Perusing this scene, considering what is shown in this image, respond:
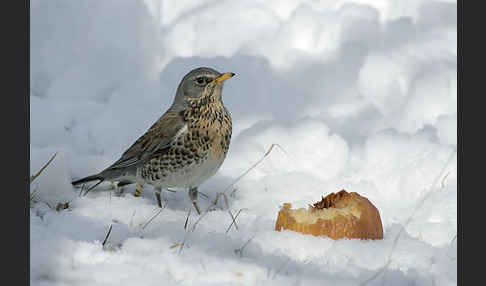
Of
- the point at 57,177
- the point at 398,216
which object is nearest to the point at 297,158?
the point at 398,216

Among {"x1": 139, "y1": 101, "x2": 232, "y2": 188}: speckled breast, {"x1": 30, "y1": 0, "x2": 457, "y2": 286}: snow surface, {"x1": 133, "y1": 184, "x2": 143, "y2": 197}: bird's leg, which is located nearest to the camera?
{"x1": 30, "y1": 0, "x2": 457, "y2": 286}: snow surface

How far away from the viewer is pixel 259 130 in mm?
5746

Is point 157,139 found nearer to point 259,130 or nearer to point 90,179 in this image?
point 90,179

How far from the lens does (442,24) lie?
23.6 ft

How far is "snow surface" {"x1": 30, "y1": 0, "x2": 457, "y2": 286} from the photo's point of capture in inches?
137

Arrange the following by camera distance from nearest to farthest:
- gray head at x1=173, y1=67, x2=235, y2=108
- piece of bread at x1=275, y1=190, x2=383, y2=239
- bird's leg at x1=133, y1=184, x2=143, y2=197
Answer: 1. piece of bread at x1=275, y1=190, x2=383, y2=239
2. gray head at x1=173, y1=67, x2=235, y2=108
3. bird's leg at x1=133, y1=184, x2=143, y2=197

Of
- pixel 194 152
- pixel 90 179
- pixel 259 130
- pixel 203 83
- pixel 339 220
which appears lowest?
pixel 339 220

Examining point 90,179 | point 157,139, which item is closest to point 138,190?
point 90,179

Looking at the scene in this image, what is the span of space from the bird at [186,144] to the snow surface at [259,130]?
0.21 meters

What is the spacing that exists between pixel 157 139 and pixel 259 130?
4.11 ft

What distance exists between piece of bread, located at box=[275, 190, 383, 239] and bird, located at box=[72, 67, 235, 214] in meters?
0.71

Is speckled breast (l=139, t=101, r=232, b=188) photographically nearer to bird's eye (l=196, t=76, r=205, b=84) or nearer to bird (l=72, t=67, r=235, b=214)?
bird (l=72, t=67, r=235, b=214)

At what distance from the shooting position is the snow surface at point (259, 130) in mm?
3471

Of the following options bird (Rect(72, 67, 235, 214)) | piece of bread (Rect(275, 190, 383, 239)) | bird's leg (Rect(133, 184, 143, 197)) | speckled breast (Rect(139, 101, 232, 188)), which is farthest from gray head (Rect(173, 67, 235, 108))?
piece of bread (Rect(275, 190, 383, 239))
